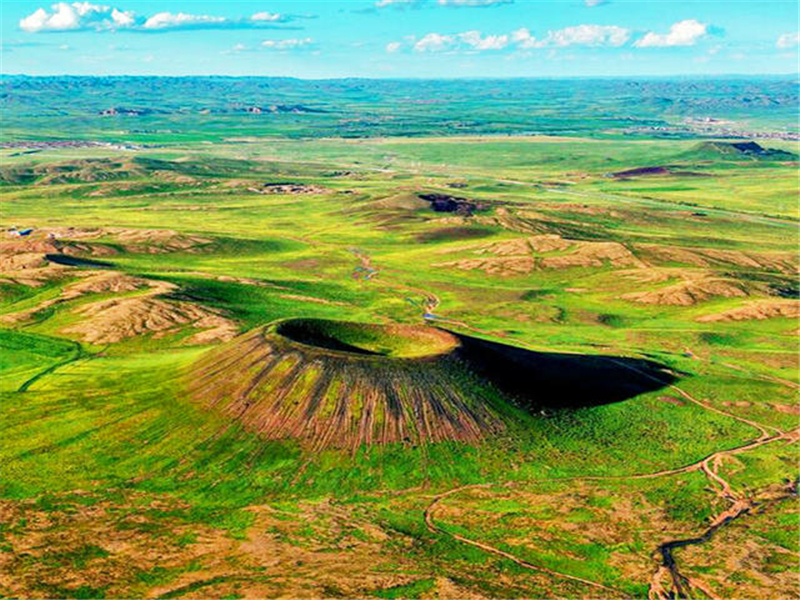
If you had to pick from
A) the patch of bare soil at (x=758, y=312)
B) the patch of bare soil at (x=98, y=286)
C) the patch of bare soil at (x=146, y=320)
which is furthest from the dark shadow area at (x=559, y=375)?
the patch of bare soil at (x=98, y=286)

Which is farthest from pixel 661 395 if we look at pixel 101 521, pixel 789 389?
pixel 101 521

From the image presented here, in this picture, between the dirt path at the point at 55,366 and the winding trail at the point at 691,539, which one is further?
the dirt path at the point at 55,366

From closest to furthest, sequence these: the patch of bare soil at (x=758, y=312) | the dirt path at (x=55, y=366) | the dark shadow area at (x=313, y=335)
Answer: the dark shadow area at (x=313, y=335), the dirt path at (x=55, y=366), the patch of bare soil at (x=758, y=312)

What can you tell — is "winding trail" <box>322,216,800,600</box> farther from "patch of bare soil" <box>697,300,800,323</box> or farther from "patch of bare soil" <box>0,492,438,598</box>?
"patch of bare soil" <box>697,300,800,323</box>

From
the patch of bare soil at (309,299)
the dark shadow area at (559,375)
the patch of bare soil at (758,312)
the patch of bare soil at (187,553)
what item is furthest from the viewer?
the patch of bare soil at (309,299)

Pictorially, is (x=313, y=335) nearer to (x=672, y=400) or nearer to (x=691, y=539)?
(x=672, y=400)

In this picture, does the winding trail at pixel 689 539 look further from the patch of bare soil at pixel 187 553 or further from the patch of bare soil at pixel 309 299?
the patch of bare soil at pixel 309 299

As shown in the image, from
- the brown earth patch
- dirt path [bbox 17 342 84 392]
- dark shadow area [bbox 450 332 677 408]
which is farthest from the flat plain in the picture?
the brown earth patch
